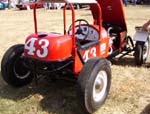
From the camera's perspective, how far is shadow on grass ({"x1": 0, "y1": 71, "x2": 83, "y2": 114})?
16.2 feet

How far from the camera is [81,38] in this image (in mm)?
5938

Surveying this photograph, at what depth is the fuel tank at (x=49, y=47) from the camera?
4.82 m

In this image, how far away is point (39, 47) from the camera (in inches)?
192

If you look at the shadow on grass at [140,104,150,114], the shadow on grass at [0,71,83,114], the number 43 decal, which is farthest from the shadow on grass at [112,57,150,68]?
the number 43 decal

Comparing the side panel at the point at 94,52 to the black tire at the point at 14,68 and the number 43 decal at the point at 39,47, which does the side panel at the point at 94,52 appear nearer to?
the number 43 decal at the point at 39,47

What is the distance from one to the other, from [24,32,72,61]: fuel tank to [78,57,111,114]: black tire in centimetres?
42

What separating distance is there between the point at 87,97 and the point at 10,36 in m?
7.88

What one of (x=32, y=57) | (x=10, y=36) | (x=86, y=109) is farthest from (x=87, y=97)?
(x=10, y=36)

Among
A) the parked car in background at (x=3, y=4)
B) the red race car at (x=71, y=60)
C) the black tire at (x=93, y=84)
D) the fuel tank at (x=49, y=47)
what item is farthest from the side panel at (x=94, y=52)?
the parked car in background at (x=3, y=4)

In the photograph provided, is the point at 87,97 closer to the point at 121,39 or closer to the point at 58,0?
the point at 58,0

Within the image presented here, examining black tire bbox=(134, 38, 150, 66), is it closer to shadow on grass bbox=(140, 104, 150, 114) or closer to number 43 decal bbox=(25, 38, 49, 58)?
shadow on grass bbox=(140, 104, 150, 114)

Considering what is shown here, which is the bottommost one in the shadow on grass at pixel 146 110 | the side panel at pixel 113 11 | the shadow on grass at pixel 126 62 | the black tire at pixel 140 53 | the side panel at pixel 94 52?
the shadow on grass at pixel 146 110

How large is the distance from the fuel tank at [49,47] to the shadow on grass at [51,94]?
73cm

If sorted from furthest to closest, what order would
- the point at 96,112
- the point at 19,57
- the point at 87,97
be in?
1. the point at 19,57
2. the point at 96,112
3. the point at 87,97
